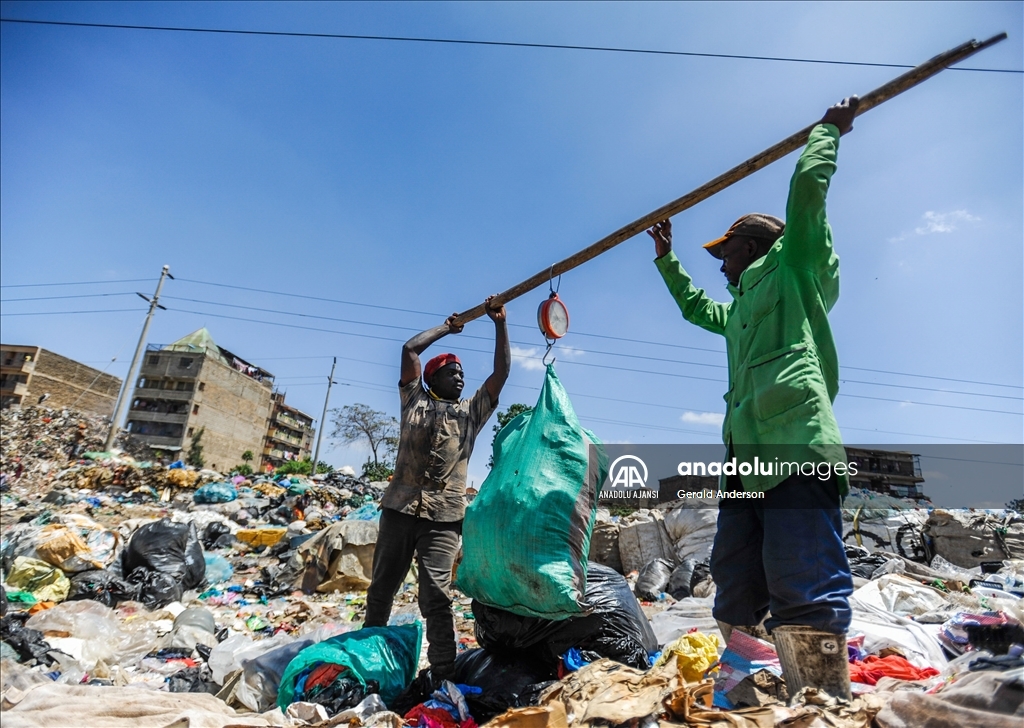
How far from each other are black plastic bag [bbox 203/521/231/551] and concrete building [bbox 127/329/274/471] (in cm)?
3458

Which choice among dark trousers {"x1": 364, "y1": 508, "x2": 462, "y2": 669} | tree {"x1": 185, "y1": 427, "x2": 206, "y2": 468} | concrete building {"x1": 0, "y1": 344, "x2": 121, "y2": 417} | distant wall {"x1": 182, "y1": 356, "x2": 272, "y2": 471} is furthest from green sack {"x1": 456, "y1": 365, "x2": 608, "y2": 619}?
distant wall {"x1": 182, "y1": 356, "x2": 272, "y2": 471}

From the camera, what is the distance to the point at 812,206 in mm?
1555

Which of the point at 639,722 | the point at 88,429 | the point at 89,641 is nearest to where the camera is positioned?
the point at 639,722

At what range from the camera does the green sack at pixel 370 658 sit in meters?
1.92

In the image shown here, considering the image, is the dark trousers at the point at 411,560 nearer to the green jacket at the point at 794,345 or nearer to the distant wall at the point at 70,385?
the green jacket at the point at 794,345

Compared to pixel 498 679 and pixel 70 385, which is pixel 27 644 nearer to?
pixel 498 679

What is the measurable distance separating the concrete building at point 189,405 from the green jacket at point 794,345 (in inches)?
1638

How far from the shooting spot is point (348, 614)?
13.7 ft

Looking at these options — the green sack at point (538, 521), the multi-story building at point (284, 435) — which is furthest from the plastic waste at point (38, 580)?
the multi-story building at point (284, 435)

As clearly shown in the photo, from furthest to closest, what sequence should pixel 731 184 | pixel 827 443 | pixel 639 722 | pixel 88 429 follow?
pixel 88 429
pixel 731 184
pixel 827 443
pixel 639 722

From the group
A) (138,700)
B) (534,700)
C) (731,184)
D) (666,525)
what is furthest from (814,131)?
(666,525)

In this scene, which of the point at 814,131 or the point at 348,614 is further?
the point at 348,614

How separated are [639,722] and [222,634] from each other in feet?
10.1

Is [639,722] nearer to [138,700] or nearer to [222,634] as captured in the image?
[138,700]
